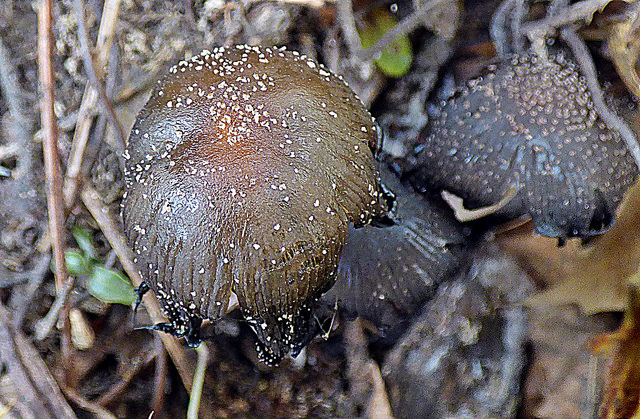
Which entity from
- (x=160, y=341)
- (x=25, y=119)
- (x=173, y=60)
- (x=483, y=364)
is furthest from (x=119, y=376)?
(x=483, y=364)

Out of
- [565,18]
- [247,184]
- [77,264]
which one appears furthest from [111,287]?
[565,18]

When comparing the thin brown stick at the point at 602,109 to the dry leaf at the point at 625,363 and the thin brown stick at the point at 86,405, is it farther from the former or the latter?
the thin brown stick at the point at 86,405

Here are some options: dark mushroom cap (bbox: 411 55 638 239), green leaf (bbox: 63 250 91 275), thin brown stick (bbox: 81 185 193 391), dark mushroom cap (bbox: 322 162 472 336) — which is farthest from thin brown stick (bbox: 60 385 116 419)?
dark mushroom cap (bbox: 411 55 638 239)

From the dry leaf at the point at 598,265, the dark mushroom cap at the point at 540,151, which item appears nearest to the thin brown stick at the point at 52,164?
the dark mushroom cap at the point at 540,151

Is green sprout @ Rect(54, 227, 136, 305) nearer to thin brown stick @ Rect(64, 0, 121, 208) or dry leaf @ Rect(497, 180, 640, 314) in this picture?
thin brown stick @ Rect(64, 0, 121, 208)

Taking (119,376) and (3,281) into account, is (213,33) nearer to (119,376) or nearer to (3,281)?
(3,281)

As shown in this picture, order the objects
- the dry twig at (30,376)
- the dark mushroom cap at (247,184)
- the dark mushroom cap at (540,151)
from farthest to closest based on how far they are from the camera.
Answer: the dry twig at (30,376)
the dark mushroom cap at (540,151)
the dark mushroom cap at (247,184)

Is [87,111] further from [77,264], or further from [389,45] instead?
[389,45]
